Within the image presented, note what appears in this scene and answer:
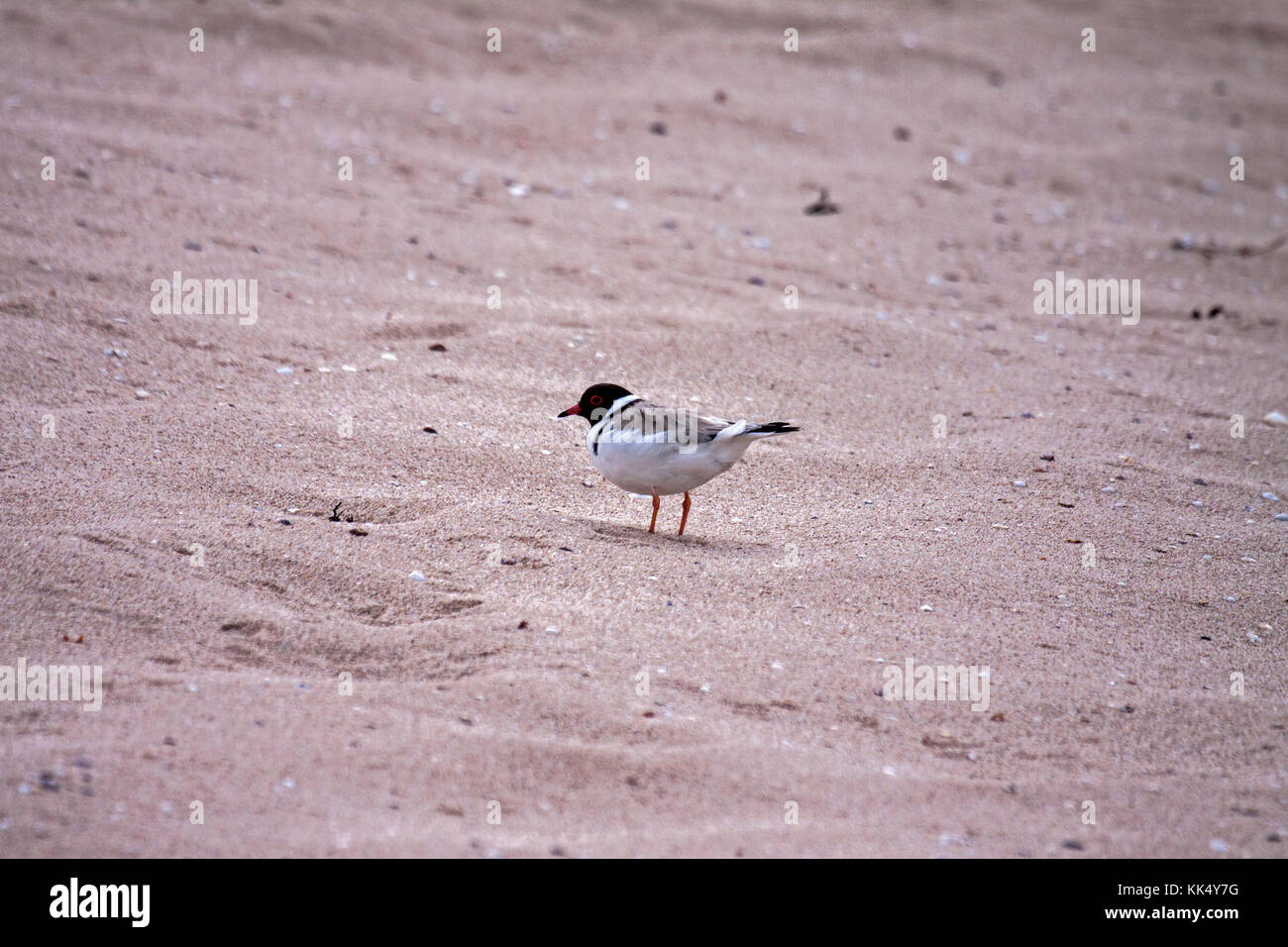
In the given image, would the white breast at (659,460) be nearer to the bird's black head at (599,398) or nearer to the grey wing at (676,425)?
the grey wing at (676,425)

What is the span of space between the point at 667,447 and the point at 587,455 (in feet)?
3.92

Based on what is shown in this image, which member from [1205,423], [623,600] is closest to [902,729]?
[623,600]

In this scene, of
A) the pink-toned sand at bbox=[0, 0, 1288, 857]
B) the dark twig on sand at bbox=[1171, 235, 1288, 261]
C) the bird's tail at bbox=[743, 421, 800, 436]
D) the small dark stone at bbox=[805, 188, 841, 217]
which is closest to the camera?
the pink-toned sand at bbox=[0, 0, 1288, 857]

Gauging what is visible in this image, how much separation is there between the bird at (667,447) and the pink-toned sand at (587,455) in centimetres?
28

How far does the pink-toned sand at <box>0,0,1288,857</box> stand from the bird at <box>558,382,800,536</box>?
28cm

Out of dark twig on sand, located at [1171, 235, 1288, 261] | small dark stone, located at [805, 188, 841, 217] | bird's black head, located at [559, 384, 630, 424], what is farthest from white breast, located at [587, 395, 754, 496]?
dark twig on sand, located at [1171, 235, 1288, 261]

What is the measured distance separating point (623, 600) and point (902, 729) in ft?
3.57

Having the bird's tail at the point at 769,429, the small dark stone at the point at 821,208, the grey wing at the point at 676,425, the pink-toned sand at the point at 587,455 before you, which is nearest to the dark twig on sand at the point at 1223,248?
the pink-toned sand at the point at 587,455

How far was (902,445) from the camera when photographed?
6.00 metres

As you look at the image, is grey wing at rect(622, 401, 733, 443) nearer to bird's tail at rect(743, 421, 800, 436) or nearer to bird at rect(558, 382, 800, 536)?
bird at rect(558, 382, 800, 536)

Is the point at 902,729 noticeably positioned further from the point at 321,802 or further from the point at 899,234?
the point at 899,234

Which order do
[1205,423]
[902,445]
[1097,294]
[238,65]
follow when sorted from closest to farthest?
[902,445] → [1205,423] → [1097,294] → [238,65]

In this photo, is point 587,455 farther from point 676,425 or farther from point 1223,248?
point 1223,248

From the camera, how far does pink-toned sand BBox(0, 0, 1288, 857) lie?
3.36m
